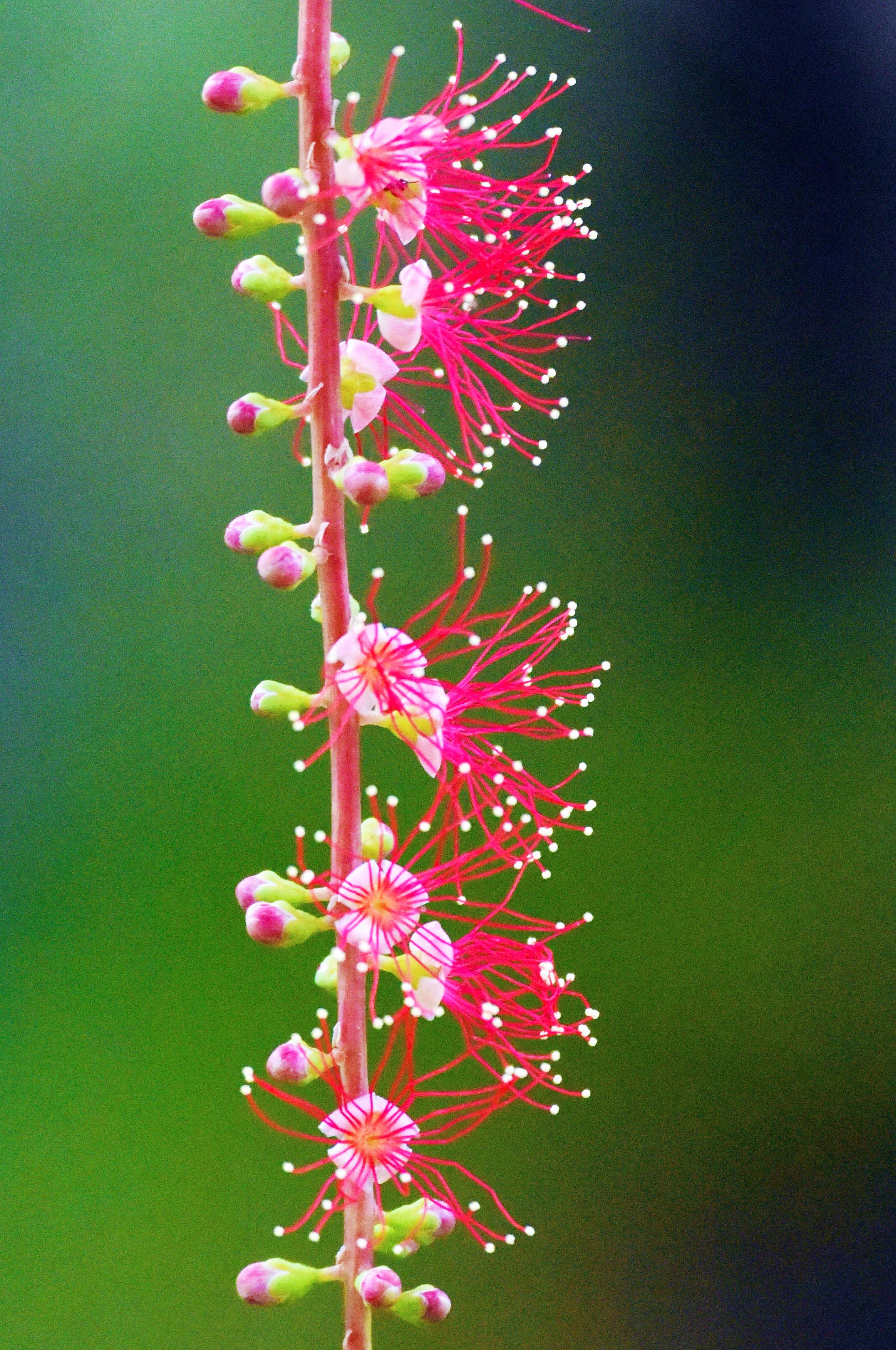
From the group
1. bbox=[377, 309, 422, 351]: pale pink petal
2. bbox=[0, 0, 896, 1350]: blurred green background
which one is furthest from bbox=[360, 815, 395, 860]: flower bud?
bbox=[0, 0, 896, 1350]: blurred green background

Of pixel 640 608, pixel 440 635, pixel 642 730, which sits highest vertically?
pixel 640 608

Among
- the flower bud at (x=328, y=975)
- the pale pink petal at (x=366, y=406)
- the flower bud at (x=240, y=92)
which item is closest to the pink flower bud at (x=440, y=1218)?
A: the flower bud at (x=328, y=975)

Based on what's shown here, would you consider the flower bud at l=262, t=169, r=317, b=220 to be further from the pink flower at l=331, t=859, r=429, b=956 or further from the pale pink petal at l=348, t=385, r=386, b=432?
the pink flower at l=331, t=859, r=429, b=956

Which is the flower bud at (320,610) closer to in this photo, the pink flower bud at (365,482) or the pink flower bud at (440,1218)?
the pink flower bud at (365,482)

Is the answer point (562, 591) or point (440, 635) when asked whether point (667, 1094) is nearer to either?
point (562, 591)

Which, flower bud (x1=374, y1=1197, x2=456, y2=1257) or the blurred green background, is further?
the blurred green background

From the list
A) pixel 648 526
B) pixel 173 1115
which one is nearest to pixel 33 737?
pixel 173 1115
